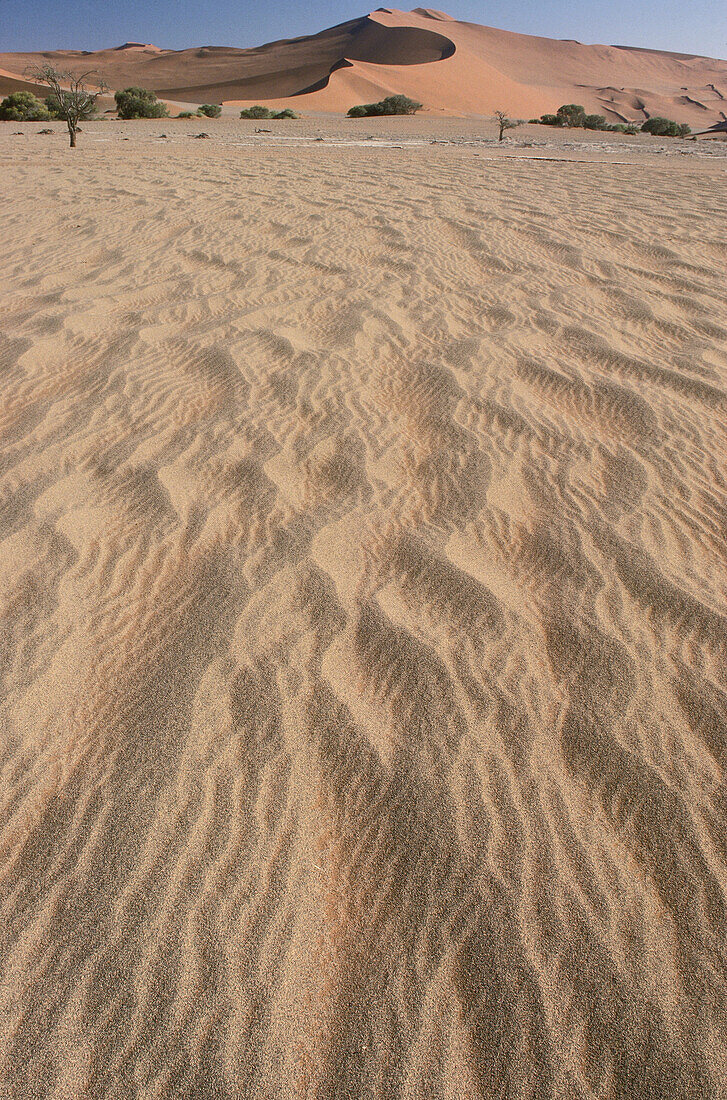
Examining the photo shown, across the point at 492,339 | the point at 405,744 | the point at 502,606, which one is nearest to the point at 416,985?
the point at 405,744

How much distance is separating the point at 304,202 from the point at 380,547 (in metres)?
5.92

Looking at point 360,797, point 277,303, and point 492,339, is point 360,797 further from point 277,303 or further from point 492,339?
point 277,303

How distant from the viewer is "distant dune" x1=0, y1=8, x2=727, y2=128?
3747cm

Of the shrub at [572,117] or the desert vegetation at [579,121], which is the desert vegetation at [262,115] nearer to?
the desert vegetation at [579,121]

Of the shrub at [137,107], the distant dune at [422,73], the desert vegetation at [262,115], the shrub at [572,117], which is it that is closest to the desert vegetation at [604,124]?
the shrub at [572,117]

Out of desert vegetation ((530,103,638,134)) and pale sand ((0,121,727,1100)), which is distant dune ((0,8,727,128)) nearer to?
desert vegetation ((530,103,638,134))

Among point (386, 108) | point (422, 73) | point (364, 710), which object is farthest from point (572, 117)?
point (364, 710)

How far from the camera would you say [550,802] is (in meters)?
1.31

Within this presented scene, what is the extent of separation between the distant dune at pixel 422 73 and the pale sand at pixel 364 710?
34.4 metres

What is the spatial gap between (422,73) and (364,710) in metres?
50.8

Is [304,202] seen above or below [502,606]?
above

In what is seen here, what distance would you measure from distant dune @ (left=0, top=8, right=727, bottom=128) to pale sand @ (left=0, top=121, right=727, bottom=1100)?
34378mm

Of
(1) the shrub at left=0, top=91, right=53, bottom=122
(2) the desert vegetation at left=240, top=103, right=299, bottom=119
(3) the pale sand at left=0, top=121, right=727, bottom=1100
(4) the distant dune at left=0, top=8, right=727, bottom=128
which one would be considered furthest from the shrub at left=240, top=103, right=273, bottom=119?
(3) the pale sand at left=0, top=121, right=727, bottom=1100

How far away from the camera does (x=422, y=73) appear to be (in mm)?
40656
